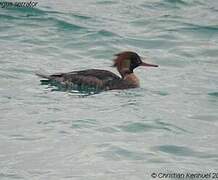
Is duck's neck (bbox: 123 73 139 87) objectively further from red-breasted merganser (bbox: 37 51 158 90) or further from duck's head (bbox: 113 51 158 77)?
duck's head (bbox: 113 51 158 77)

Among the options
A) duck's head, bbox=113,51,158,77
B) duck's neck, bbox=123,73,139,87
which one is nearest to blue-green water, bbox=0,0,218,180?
duck's neck, bbox=123,73,139,87

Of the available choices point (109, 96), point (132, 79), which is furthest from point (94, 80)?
point (132, 79)

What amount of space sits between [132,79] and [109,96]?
114cm

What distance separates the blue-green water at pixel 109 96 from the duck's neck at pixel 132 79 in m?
0.17

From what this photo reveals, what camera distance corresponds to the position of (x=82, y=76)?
46.6ft

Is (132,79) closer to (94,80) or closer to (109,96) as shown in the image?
(94,80)

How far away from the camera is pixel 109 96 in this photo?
13648 millimetres

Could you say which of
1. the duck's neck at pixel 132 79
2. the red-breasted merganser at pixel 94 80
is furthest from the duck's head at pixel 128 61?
the red-breasted merganser at pixel 94 80

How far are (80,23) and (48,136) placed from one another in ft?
30.3

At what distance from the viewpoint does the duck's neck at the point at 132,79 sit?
14.6 metres

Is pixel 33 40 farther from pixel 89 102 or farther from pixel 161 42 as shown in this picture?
pixel 89 102

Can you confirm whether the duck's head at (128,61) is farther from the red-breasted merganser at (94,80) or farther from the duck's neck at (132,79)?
the red-breasted merganser at (94,80)

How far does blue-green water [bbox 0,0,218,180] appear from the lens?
972cm

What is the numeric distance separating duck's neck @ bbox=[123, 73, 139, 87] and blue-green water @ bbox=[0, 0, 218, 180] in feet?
0.56
